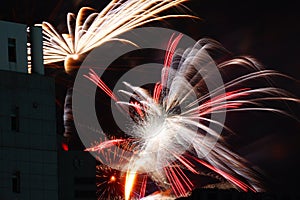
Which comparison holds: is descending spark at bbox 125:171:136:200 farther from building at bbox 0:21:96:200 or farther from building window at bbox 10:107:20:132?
building window at bbox 10:107:20:132

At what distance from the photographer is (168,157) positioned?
8588 cm

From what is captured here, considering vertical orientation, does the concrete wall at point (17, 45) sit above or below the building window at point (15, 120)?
above

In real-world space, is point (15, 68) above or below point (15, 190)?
above

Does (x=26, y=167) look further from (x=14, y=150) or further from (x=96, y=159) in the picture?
(x=96, y=159)

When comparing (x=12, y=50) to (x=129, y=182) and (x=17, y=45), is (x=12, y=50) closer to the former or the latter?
(x=17, y=45)

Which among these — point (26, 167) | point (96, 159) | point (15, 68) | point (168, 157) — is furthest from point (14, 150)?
point (96, 159)

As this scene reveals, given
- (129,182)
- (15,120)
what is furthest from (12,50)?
(129,182)

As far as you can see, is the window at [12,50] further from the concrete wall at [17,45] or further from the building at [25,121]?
the concrete wall at [17,45]

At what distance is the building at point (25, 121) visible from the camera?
2306 inches

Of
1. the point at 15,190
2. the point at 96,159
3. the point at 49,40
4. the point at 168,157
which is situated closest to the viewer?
the point at 15,190

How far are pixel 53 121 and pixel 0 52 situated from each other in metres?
5.30

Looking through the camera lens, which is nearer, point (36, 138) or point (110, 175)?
point (36, 138)

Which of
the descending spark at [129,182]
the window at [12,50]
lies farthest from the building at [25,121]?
the descending spark at [129,182]

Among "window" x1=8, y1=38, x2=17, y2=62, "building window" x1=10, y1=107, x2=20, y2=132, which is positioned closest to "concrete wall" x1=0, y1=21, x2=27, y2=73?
"window" x1=8, y1=38, x2=17, y2=62
